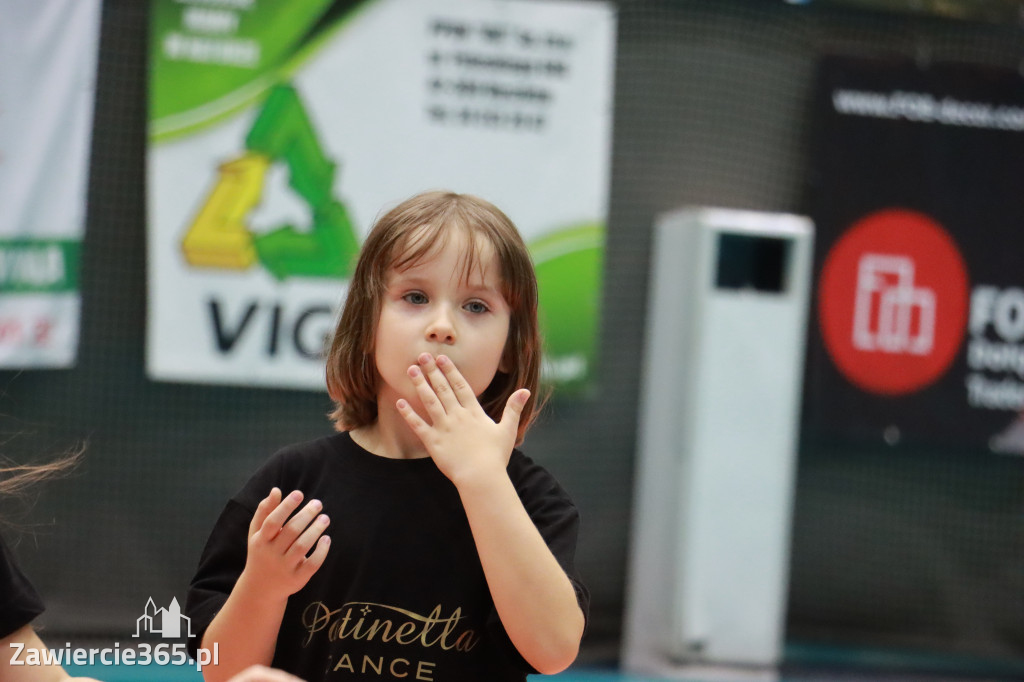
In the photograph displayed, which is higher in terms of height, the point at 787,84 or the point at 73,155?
the point at 787,84

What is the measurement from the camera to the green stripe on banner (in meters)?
3.77

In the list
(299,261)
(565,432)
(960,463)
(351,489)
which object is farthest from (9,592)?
(960,463)

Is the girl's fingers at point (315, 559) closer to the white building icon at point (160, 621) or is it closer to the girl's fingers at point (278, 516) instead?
the girl's fingers at point (278, 516)

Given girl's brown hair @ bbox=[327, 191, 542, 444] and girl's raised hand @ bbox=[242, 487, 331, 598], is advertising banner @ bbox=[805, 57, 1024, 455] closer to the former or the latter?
girl's brown hair @ bbox=[327, 191, 542, 444]

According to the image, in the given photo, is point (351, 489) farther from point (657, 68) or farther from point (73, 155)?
point (657, 68)

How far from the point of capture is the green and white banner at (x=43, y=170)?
3768 millimetres

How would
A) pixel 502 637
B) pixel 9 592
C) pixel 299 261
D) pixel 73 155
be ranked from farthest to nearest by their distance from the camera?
pixel 299 261 < pixel 73 155 < pixel 9 592 < pixel 502 637

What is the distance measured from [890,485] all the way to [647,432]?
3.75 feet

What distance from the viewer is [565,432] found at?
438 cm

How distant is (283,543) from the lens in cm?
112

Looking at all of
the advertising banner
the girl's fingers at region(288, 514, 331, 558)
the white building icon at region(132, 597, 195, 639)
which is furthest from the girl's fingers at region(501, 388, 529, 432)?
the advertising banner

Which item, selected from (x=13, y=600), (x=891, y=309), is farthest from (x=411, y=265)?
(x=891, y=309)

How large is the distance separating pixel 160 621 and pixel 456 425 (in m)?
3.32

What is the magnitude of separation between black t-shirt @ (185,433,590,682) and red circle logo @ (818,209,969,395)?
3.35 m
